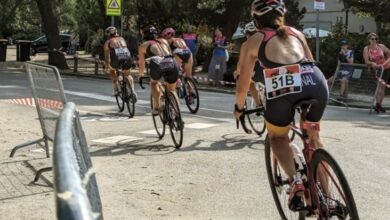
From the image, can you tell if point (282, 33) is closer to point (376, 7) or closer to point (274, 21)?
point (274, 21)

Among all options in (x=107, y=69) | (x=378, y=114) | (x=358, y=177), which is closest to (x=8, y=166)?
(x=358, y=177)

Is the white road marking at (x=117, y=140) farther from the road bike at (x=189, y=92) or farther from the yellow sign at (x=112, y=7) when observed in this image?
the yellow sign at (x=112, y=7)

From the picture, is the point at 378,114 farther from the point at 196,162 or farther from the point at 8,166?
the point at 8,166

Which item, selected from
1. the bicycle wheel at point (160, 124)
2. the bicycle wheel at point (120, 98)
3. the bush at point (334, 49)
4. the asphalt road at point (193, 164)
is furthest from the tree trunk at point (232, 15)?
the bicycle wheel at point (160, 124)

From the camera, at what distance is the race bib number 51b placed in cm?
428

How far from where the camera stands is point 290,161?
4.43m

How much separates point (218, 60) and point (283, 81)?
16.0 meters

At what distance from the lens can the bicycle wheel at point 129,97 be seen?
1240 cm

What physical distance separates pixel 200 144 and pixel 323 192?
505 centimetres

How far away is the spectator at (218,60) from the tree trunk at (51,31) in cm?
993

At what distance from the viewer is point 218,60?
20.2 meters

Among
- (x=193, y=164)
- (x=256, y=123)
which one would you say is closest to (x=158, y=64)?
(x=256, y=123)

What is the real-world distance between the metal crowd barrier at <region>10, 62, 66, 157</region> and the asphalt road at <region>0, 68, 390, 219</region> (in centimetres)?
78

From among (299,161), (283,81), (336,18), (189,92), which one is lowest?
(189,92)
